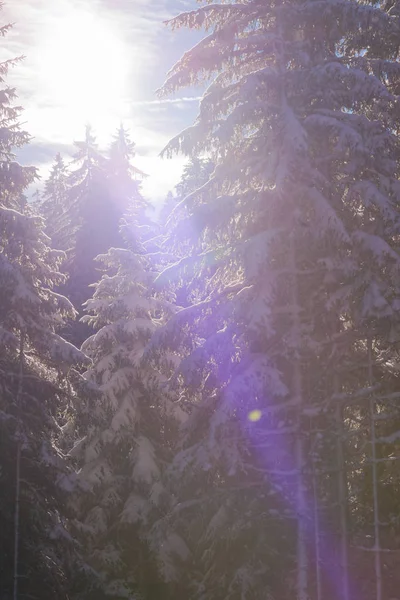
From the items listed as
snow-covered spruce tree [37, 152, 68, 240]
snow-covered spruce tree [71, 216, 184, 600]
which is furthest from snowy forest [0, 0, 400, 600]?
snow-covered spruce tree [37, 152, 68, 240]

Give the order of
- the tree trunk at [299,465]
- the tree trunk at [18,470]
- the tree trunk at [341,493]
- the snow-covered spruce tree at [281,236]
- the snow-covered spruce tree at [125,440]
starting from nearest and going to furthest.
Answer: the snow-covered spruce tree at [281,236] → the tree trunk at [299,465] → the tree trunk at [341,493] → the tree trunk at [18,470] → the snow-covered spruce tree at [125,440]

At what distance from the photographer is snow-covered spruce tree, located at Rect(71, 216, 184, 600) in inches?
805

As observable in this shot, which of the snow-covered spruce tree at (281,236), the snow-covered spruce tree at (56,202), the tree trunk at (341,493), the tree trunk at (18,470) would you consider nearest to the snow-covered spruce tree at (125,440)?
the tree trunk at (18,470)

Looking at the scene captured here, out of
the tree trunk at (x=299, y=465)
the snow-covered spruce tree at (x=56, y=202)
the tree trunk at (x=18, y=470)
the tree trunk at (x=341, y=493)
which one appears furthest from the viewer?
the snow-covered spruce tree at (x=56, y=202)

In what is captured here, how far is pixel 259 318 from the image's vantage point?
1281 centimetres

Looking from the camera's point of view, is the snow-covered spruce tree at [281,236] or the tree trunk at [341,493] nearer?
the snow-covered spruce tree at [281,236]

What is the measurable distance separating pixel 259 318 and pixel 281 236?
1895 millimetres

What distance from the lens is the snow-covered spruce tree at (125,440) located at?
2045 cm

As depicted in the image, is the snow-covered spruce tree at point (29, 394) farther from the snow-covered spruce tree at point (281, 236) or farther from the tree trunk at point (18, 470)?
the snow-covered spruce tree at point (281, 236)

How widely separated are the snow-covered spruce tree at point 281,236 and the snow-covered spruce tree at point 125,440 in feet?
19.4

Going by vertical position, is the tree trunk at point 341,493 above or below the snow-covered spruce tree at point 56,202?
below

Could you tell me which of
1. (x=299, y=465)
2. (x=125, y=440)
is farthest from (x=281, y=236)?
(x=125, y=440)

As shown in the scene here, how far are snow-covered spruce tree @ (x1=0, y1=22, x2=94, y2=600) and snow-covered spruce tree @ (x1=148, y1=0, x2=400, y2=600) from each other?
13.3ft

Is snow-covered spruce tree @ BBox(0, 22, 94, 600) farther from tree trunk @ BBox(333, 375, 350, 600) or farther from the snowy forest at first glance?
tree trunk @ BBox(333, 375, 350, 600)
